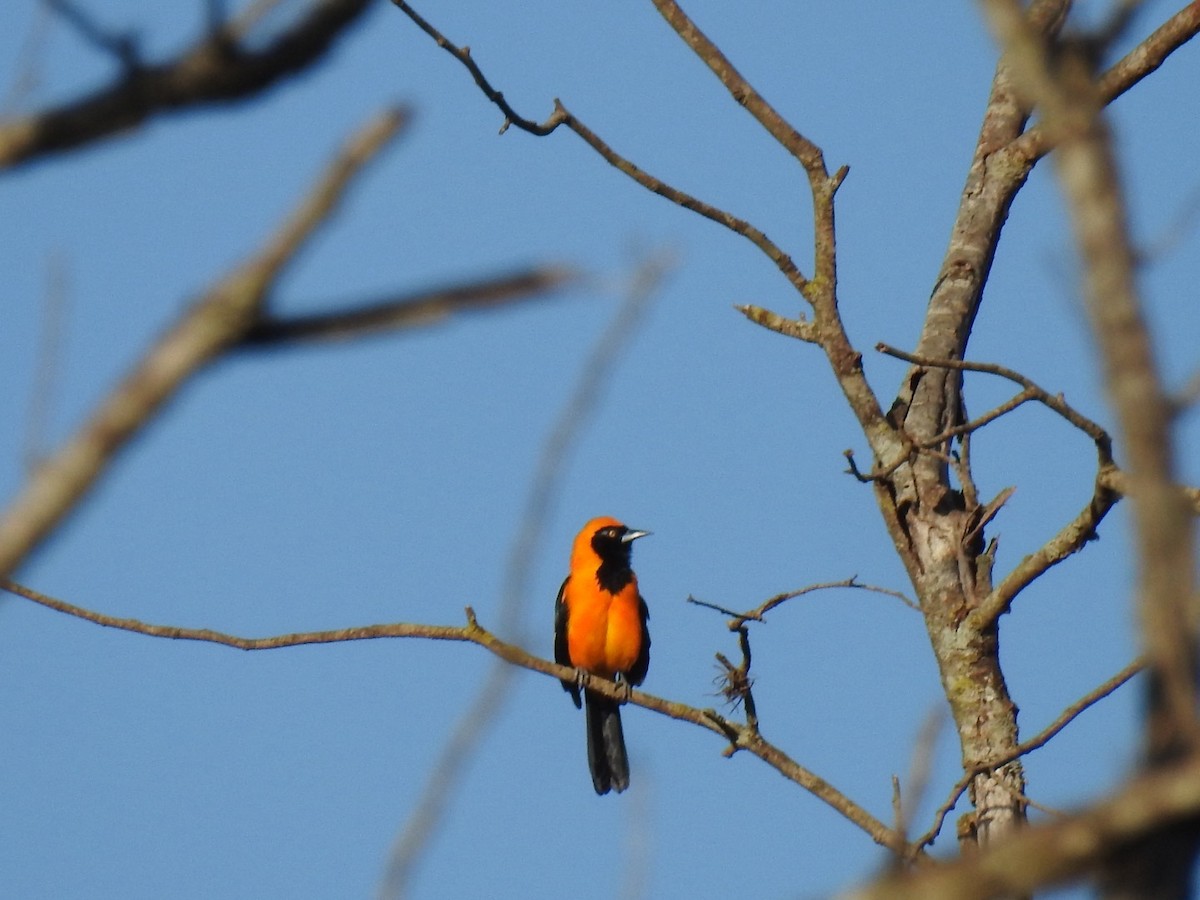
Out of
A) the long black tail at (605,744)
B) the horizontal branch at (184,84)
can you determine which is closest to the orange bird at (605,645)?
the long black tail at (605,744)

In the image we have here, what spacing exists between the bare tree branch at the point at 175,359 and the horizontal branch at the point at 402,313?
0.05 metres

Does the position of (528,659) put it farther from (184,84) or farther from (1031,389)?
(184,84)

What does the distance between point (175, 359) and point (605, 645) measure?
375 inches

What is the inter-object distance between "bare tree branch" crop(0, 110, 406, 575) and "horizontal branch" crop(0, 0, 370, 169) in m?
0.33

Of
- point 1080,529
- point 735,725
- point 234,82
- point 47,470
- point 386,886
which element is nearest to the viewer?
point 47,470

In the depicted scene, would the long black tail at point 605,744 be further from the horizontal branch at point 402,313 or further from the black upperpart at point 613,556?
the horizontal branch at point 402,313

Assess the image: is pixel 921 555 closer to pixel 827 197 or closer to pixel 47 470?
pixel 827 197

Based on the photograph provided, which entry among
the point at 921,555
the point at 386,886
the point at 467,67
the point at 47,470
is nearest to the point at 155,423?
the point at 47,470

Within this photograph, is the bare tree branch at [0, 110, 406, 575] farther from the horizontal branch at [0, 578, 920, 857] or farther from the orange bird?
the orange bird

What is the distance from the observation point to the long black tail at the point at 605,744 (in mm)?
10789

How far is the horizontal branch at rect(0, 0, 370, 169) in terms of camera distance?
5.73ft

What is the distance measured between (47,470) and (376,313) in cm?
36

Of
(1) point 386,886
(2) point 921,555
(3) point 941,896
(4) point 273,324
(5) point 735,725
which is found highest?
(2) point 921,555

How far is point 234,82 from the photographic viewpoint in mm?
1780
